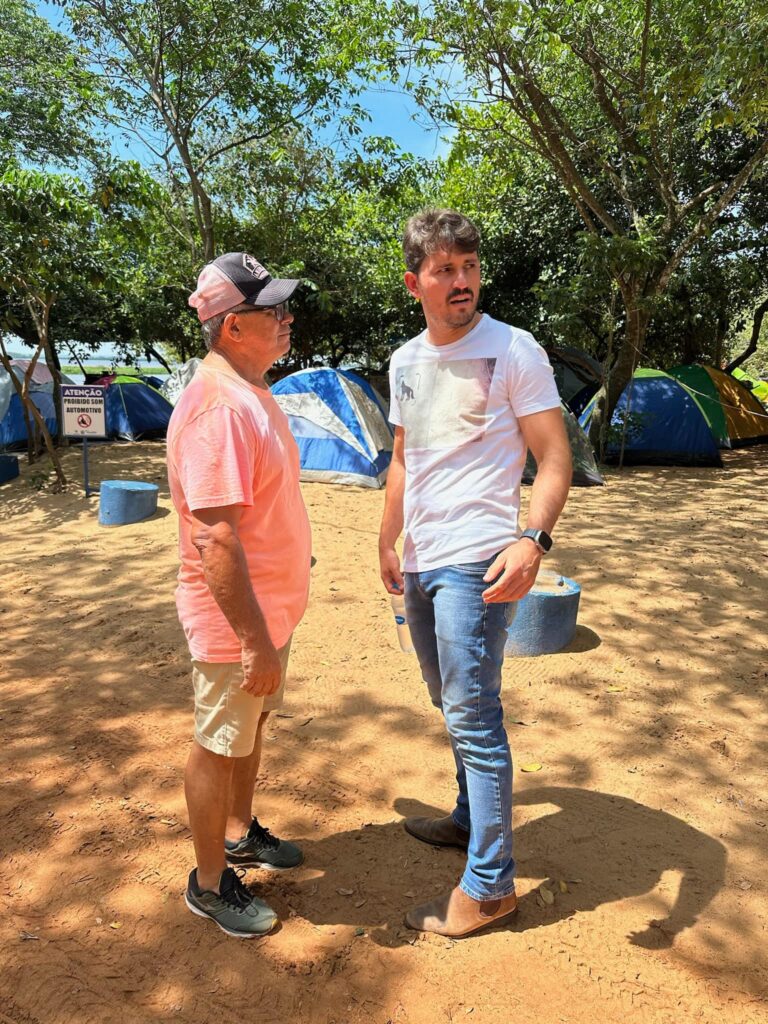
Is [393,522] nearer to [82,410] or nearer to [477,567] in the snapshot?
[477,567]

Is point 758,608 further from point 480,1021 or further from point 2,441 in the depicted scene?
point 2,441

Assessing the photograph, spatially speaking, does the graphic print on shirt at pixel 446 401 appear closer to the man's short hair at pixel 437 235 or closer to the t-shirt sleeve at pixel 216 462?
the man's short hair at pixel 437 235

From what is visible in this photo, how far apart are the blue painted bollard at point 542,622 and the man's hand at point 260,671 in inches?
90.5

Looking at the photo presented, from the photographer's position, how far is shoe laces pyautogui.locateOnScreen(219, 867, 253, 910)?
77.3 inches

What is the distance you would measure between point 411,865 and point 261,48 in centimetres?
1118

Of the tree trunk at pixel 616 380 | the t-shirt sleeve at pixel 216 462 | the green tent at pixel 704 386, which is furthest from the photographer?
the green tent at pixel 704 386

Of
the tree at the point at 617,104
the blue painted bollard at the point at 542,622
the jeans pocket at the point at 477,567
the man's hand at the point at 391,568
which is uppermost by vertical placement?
the tree at the point at 617,104

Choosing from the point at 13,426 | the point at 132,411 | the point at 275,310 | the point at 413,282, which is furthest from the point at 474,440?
the point at 132,411

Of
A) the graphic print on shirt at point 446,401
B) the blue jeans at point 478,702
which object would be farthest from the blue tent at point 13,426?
the blue jeans at point 478,702

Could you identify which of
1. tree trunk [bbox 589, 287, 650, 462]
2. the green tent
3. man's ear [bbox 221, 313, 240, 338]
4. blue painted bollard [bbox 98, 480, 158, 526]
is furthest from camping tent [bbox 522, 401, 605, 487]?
man's ear [bbox 221, 313, 240, 338]

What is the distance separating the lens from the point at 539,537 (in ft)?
5.76

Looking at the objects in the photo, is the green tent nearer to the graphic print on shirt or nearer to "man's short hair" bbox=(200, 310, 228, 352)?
the graphic print on shirt

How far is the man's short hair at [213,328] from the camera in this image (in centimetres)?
180

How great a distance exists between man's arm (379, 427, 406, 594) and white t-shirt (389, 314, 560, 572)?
0.25 metres
